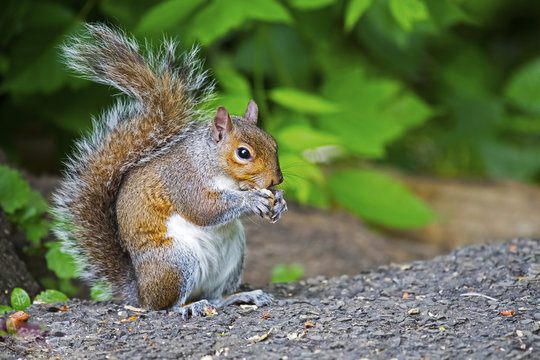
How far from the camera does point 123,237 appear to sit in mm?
2969

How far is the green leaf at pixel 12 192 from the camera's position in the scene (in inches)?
132

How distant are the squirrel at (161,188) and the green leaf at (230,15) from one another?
1.77 ft

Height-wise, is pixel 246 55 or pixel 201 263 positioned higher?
pixel 246 55

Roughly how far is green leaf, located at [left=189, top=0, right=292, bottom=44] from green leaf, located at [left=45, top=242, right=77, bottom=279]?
4.17 ft

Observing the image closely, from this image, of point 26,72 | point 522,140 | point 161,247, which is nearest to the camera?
point 161,247

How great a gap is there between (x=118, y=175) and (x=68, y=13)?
204 centimetres

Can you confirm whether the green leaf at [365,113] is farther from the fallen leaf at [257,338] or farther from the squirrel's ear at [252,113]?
the fallen leaf at [257,338]

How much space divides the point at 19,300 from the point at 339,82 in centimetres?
296

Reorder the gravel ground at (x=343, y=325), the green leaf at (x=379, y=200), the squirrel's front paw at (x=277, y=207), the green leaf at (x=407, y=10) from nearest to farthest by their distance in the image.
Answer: the gravel ground at (x=343, y=325), the squirrel's front paw at (x=277, y=207), the green leaf at (x=407, y=10), the green leaf at (x=379, y=200)

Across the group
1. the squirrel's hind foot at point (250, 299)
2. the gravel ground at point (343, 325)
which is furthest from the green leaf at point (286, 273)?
the squirrel's hind foot at point (250, 299)

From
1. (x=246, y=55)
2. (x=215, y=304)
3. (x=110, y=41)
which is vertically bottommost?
(x=215, y=304)

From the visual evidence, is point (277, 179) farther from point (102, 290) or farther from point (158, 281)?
point (102, 290)

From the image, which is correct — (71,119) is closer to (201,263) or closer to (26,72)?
(26,72)

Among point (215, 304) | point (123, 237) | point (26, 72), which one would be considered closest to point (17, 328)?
point (123, 237)
